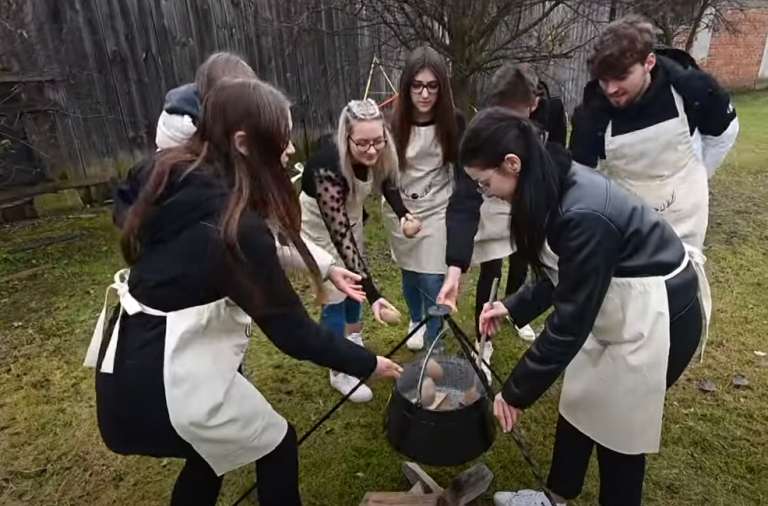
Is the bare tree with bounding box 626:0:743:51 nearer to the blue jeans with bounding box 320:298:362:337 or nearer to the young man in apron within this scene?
the young man in apron

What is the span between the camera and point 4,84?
4.34 metres

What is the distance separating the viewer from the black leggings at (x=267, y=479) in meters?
1.61

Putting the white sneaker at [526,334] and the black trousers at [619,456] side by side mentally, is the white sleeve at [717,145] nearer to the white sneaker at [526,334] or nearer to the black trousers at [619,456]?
the black trousers at [619,456]

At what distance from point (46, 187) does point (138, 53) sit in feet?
4.51

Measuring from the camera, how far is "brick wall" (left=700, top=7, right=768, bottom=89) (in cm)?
1198

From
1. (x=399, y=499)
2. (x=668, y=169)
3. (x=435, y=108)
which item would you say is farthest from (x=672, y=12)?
(x=399, y=499)

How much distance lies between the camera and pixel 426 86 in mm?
2406

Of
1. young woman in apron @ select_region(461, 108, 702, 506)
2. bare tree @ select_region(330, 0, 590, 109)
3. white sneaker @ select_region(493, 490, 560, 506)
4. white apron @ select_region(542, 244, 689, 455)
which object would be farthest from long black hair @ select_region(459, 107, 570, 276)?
bare tree @ select_region(330, 0, 590, 109)

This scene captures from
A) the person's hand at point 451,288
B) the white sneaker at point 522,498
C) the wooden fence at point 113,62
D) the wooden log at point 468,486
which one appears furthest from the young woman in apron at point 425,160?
the wooden fence at point 113,62

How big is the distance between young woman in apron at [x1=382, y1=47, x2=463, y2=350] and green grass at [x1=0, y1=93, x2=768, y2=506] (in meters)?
0.61

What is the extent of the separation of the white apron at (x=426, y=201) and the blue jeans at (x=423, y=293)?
76 millimetres

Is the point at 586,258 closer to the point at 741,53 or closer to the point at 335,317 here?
the point at 335,317

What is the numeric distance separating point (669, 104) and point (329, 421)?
1.97 m

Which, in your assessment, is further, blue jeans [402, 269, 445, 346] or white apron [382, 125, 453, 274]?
blue jeans [402, 269, 445, 346]
